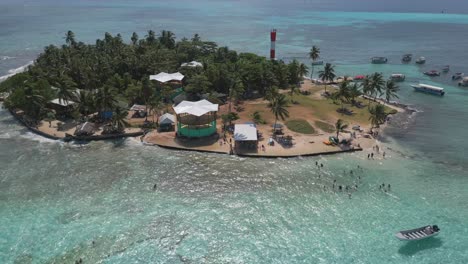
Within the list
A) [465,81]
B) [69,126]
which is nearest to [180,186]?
[69,126]

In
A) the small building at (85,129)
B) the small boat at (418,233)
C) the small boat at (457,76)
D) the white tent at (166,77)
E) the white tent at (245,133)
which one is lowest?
the small boat at (418,233)

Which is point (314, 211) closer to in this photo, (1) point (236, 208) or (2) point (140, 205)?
(1) point (236, 208)

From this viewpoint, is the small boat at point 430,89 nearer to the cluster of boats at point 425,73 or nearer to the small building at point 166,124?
the cluster of boats at point 425,73

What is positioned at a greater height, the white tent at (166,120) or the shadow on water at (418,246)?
the white tent at (166,120)

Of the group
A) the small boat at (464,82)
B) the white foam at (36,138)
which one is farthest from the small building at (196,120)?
the small boat at (464,82)

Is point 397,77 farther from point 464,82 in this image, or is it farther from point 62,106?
point 62,106

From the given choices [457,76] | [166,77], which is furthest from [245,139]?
[457,76]
